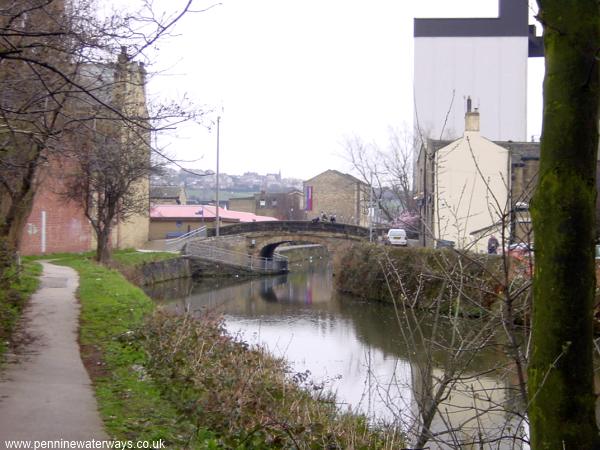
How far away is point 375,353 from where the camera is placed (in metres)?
16.9

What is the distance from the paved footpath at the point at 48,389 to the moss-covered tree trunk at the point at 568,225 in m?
3.94

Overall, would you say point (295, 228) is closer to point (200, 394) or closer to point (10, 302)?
point (10, 302)

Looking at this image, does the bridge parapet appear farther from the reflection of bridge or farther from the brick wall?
the brick wall

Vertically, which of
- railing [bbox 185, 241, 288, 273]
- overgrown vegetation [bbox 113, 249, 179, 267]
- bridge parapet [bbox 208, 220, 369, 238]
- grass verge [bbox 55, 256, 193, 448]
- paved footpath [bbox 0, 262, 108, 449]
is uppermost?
bridge parapet [bbox 208, 220, 369, 238]

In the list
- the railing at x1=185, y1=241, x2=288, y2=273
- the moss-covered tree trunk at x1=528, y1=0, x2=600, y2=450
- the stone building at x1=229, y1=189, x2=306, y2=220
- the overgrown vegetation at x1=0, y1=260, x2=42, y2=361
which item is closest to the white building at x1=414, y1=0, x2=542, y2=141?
the railing at x1=185, y1=241, x2=288, y2=273

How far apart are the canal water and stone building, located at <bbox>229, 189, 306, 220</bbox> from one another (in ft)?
184

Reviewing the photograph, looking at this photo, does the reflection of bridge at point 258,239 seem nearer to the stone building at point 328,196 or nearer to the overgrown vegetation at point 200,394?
the overgrown vegetation at point 200,394

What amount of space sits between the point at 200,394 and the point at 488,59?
4099cm

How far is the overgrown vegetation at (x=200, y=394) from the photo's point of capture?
6.96 m

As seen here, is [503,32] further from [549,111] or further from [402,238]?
[549,111]

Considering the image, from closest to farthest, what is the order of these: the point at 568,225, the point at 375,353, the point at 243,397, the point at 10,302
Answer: the point at 568,225
the point at 243,397
the point at 10,302
the point at 375,353

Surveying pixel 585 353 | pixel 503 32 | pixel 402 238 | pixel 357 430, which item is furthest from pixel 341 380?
pixel 503 32

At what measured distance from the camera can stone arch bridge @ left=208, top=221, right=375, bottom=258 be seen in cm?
4597

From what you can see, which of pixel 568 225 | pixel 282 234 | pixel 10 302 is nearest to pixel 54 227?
pixel 282 234
